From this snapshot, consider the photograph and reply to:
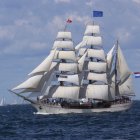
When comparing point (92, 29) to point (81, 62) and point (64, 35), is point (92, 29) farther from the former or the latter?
point (81, 62)

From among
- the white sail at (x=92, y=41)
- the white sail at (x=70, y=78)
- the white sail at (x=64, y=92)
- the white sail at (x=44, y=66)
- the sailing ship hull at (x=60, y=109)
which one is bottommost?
the sailing ship hull at (x=60, y=109)

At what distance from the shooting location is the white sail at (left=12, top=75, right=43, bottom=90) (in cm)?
12641

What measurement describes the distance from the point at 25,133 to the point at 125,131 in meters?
11.4

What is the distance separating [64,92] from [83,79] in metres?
7.56

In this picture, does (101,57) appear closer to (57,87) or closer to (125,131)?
(57,87)

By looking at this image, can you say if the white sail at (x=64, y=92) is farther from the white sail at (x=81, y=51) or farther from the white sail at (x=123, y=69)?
the white sail at (x=123, y=69)

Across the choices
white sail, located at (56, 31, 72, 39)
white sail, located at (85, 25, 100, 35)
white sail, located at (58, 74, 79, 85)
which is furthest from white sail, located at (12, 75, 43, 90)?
white sail, located at (85, 25, 100, 35)

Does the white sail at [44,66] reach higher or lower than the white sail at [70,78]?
higher

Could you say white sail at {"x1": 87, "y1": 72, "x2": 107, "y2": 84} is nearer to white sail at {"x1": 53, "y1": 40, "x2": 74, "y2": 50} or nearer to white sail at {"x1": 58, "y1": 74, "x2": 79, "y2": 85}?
white sail at {"x1": 58, "y1": 74, "x2": 79, "y2": 85}

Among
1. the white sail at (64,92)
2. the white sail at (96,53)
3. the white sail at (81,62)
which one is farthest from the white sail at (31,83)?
the white sail at (96,53)

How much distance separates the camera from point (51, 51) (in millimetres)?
138750

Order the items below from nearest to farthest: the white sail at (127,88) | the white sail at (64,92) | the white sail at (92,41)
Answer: the white sail at (64,92), the white sail at (127,88), the white sail at (92,41)

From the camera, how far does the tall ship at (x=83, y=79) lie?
133625 millimetres

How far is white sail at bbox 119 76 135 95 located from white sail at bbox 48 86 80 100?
10.8 metres
